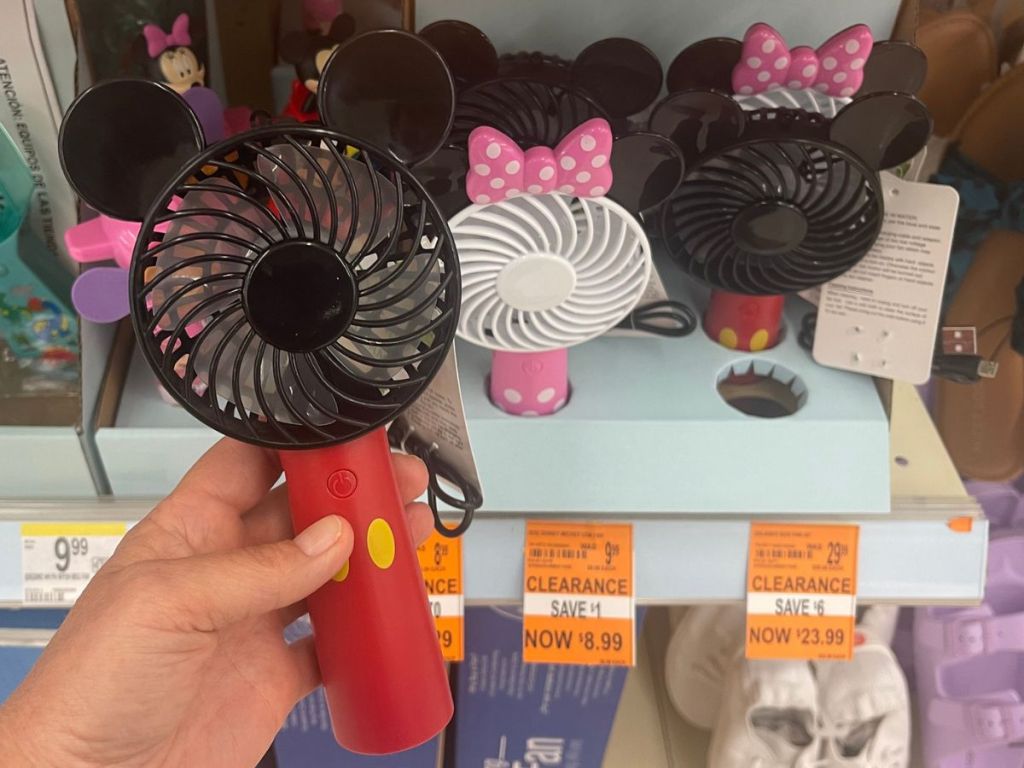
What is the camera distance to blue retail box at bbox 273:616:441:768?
0.96 metres

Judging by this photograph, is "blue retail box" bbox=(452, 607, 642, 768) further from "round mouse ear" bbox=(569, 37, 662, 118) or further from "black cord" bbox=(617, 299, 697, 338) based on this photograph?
"round mouse ear" bbox=(569, 37, 662, 118)

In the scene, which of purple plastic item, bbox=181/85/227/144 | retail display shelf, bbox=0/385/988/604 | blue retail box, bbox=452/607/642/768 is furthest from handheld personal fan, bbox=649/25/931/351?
blue retail box, bbox=452/607/642/768

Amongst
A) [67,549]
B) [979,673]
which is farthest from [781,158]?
[979,673]

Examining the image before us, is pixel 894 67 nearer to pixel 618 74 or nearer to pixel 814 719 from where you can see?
pixel 618 74

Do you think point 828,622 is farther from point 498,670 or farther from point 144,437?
point 144,437

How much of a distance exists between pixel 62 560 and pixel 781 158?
0.64 meters

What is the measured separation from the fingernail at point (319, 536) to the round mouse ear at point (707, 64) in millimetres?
395

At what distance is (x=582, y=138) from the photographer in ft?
1.68

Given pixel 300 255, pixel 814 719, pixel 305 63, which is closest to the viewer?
pixel 300 255

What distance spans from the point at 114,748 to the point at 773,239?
553 millimetres

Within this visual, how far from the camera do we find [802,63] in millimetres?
628

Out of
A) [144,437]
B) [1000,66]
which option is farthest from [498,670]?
[1000,66]

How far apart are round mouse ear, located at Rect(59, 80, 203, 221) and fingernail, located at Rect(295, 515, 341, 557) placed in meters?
0.21

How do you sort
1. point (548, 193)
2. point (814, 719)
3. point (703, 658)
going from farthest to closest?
point (703, 658) < point (814, 719) < point (548, 193)
